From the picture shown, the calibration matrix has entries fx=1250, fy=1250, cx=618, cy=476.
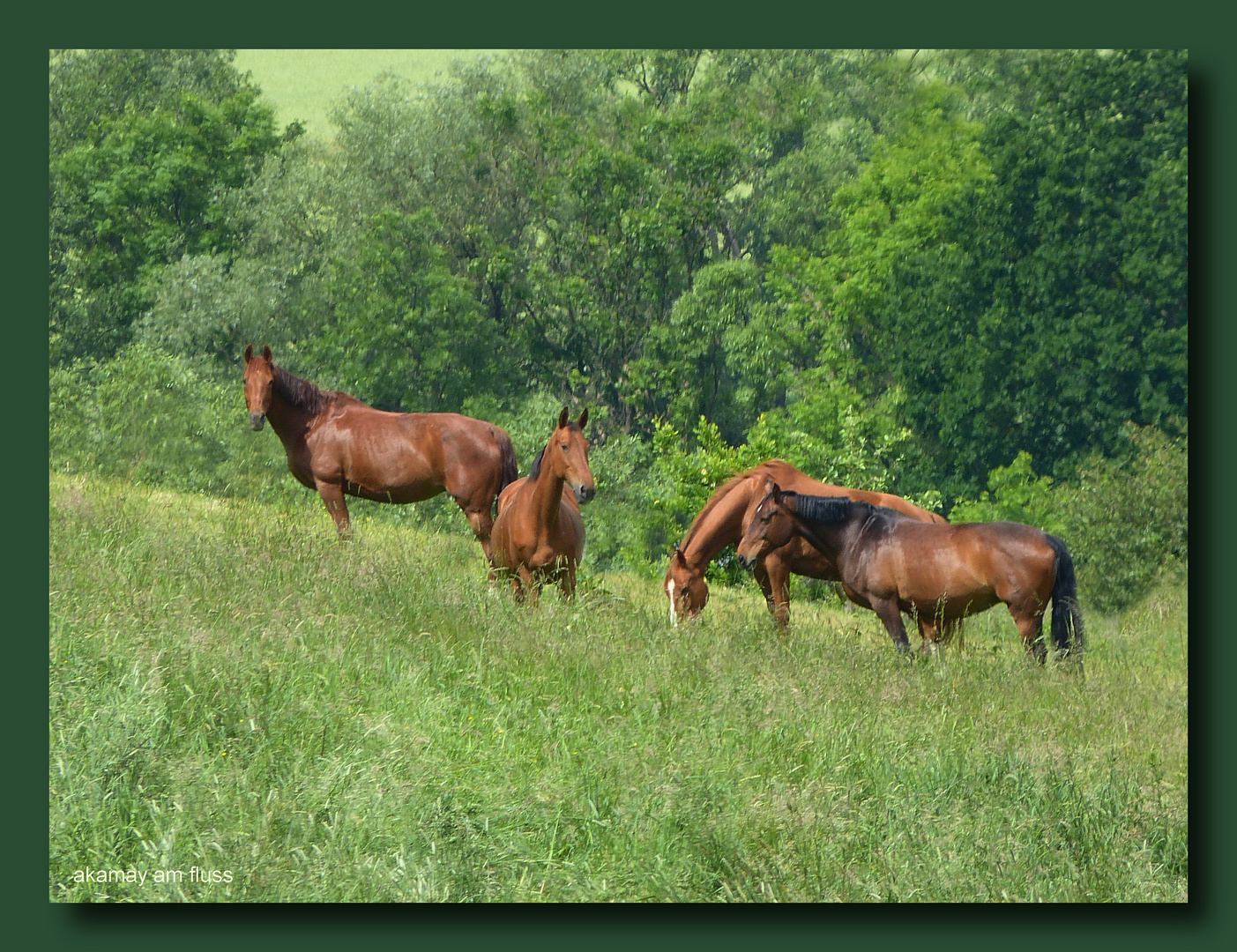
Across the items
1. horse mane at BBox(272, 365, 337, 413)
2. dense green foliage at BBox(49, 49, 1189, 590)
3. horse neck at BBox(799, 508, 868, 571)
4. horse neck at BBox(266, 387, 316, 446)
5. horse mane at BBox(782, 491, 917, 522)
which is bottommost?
horse neck at BBox(799, 508, 868, 571)

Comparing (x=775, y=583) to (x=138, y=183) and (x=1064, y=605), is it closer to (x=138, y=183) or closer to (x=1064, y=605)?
(x=1064, y=605)

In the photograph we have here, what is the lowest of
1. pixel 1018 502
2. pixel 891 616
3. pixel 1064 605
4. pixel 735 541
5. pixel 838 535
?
pixel 891 616

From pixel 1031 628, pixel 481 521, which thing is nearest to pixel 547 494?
pixel 481 521

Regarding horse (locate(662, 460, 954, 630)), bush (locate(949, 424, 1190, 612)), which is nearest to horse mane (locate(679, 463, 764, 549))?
horse (locate(662, 460, 954, 630))

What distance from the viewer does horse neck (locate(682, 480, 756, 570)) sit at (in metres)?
12.4

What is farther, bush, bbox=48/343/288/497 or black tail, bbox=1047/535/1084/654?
bush, bbox=48/343/288/497

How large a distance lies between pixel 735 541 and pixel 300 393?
16.1 ft

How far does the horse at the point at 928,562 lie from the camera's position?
35.5ft

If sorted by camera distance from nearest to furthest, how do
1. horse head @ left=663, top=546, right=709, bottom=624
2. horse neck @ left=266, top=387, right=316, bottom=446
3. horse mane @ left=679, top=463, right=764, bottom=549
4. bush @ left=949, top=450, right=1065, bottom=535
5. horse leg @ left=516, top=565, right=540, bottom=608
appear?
horse leg @ left=516, top=565, right=540, bottom=608 < horse head @ left=663, top=546, right=709, bottom=624 < horse mane @ left=679, top=463, right=764, bottom=549 < horse neck @ left=266, top=387, right=316, bottom=446 < bush @ left=949, top=450, right=1065, bottom=535

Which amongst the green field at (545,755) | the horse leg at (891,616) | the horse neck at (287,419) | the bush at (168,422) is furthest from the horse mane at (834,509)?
the bush at (168,422)

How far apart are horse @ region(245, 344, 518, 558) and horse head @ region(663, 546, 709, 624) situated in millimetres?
2193

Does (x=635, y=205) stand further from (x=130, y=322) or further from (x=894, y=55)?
(x=130, y=322)

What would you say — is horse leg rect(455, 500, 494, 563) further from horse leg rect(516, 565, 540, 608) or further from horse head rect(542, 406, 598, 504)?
horse head rect(542, 406, 598, 504)

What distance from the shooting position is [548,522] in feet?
35.9
